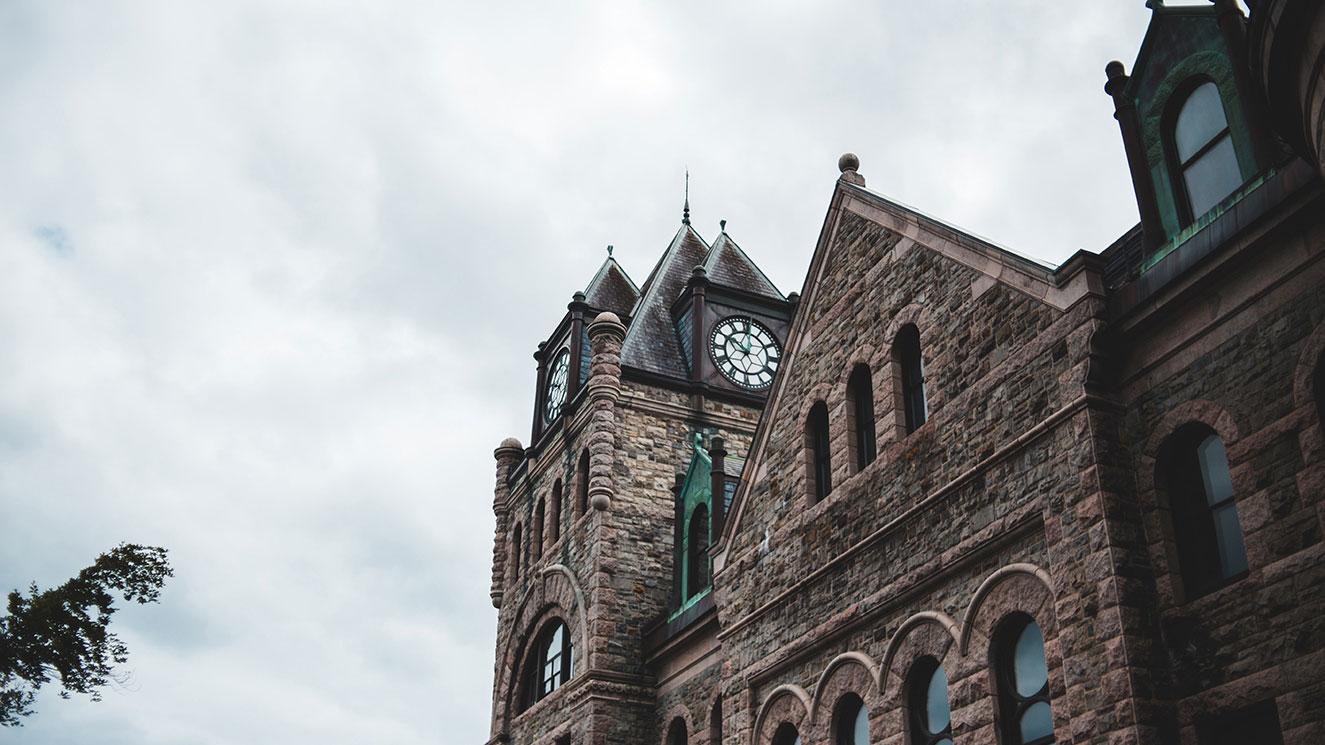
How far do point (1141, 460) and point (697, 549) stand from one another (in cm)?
1270

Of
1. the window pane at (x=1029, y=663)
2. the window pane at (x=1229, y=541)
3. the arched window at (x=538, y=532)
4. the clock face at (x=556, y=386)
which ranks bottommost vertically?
the window pane at (x=1029, y=663)

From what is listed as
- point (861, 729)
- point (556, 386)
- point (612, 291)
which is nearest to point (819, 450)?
point (861, 729)

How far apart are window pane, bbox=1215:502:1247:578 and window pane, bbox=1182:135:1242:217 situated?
3.17 meters

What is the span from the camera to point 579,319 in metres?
31.5

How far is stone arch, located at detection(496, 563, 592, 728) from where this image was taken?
2610cm

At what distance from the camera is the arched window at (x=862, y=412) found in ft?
57.9

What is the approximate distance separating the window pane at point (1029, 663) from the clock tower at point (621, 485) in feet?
26.1

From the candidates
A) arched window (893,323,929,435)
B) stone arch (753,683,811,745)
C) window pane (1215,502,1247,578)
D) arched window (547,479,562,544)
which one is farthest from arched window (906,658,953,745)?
arched window (547,479,562,544)

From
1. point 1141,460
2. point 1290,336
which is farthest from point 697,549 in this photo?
point 1290,336

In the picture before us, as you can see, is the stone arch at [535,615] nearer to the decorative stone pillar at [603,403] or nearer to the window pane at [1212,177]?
the decorative stone pillar at [603,403]

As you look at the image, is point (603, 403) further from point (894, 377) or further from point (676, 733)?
point (894, 377)

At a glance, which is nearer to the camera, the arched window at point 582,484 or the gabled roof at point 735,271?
the arched window at point 582,484

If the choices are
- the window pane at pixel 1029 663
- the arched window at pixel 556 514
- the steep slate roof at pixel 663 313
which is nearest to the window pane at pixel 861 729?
the window pane at pixel 1029 663

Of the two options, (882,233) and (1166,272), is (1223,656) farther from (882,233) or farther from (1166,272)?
(882,233)
